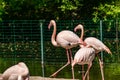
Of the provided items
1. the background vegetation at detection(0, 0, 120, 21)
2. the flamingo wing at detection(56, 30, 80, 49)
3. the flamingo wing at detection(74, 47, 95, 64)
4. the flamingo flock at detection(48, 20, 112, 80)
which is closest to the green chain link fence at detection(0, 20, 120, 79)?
the flamingo flock at detection(48, 20, 112, 80)

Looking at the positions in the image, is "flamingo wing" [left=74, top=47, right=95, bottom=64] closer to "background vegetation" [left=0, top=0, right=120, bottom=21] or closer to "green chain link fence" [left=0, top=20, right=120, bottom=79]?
"green chain link fence" [left=0, top=20, right=120, bottom=79]

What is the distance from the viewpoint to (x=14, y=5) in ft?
67.3

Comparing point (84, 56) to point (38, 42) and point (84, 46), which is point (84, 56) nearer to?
point (84, 46)

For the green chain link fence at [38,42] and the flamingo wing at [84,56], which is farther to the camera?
the green chain link fence at [38,42]

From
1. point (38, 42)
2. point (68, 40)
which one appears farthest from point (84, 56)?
point (38, 42)

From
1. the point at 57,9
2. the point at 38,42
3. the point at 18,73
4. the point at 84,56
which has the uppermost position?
the point at 18,73

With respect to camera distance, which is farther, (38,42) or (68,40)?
(38,42)

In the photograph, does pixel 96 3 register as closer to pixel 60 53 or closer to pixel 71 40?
pixel 60 53

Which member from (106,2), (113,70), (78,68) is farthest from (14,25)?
(106,2)

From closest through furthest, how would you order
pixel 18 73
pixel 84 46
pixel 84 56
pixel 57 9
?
1. pixel 18 73
2. pixel 84 56
3. pixel 84 46
4. pixel 57 9

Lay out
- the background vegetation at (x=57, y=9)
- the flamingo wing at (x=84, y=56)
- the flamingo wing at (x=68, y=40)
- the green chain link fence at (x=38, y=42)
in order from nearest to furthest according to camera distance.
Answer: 1. the flamingo wing at (x=84, y=56)
2. the flamingo wing at (x=68, y=40)
3. the green chain link fence at (x=38, y=42)
4. the background vegetation at (x=57, y=9)

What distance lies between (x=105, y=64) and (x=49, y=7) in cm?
822

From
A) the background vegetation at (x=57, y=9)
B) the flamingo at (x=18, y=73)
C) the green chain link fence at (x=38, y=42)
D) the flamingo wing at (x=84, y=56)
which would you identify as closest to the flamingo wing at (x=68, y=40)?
the flamingo wing at (x=84, y=56)

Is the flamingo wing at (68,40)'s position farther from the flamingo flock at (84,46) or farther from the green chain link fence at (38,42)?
the green chain link fence at (38,42)
